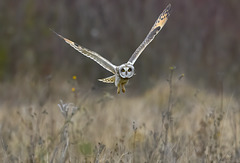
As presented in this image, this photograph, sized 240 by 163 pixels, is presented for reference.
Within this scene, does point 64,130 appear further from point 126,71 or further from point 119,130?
point 119,130

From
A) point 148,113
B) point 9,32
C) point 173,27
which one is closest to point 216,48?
point 173,27

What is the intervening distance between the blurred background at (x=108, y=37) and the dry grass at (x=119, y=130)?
2221mm

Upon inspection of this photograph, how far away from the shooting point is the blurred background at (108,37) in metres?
10.9

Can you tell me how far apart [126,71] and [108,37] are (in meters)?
10.3

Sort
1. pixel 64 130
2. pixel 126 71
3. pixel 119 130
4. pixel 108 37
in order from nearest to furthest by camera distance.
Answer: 1. pixel 126 71
2. pixel 64 130
3. pixel 119 130
4. pixel 108 37

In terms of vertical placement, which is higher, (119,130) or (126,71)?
(119,130)

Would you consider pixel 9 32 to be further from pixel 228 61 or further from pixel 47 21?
pixel 228 61

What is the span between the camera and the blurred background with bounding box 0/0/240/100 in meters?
10.9

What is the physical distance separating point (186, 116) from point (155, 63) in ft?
18.9

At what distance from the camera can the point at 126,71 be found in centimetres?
161

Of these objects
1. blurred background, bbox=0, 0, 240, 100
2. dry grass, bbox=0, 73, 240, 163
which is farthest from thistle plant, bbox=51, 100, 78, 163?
blurred background, bbox=0, 0, 240, 100

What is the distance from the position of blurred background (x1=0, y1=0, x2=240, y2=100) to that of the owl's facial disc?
8813 millimetres

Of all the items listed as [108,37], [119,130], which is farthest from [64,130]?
[108,37]

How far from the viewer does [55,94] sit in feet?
28.1
